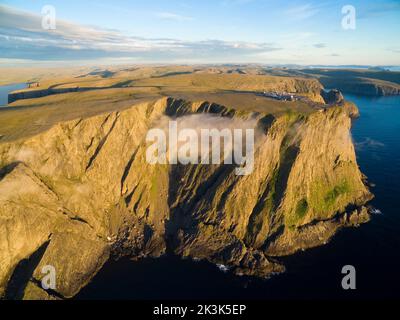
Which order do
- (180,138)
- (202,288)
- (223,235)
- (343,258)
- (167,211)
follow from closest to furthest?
(202,288) → (343,258) → (223,235) → (167,211) → (180,138)

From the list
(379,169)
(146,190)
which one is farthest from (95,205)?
(379,169)

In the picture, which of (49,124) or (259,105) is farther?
(259,105)

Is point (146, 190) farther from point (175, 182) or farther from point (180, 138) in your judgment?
point (180, 138)

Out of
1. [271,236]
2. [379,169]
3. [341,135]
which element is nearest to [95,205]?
[271,236]

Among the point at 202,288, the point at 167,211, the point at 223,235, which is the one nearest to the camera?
the point at 202,288

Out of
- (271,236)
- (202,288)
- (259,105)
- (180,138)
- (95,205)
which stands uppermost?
(259,105)

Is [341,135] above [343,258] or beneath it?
above

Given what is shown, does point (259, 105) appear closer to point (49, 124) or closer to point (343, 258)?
point (343, 258)
